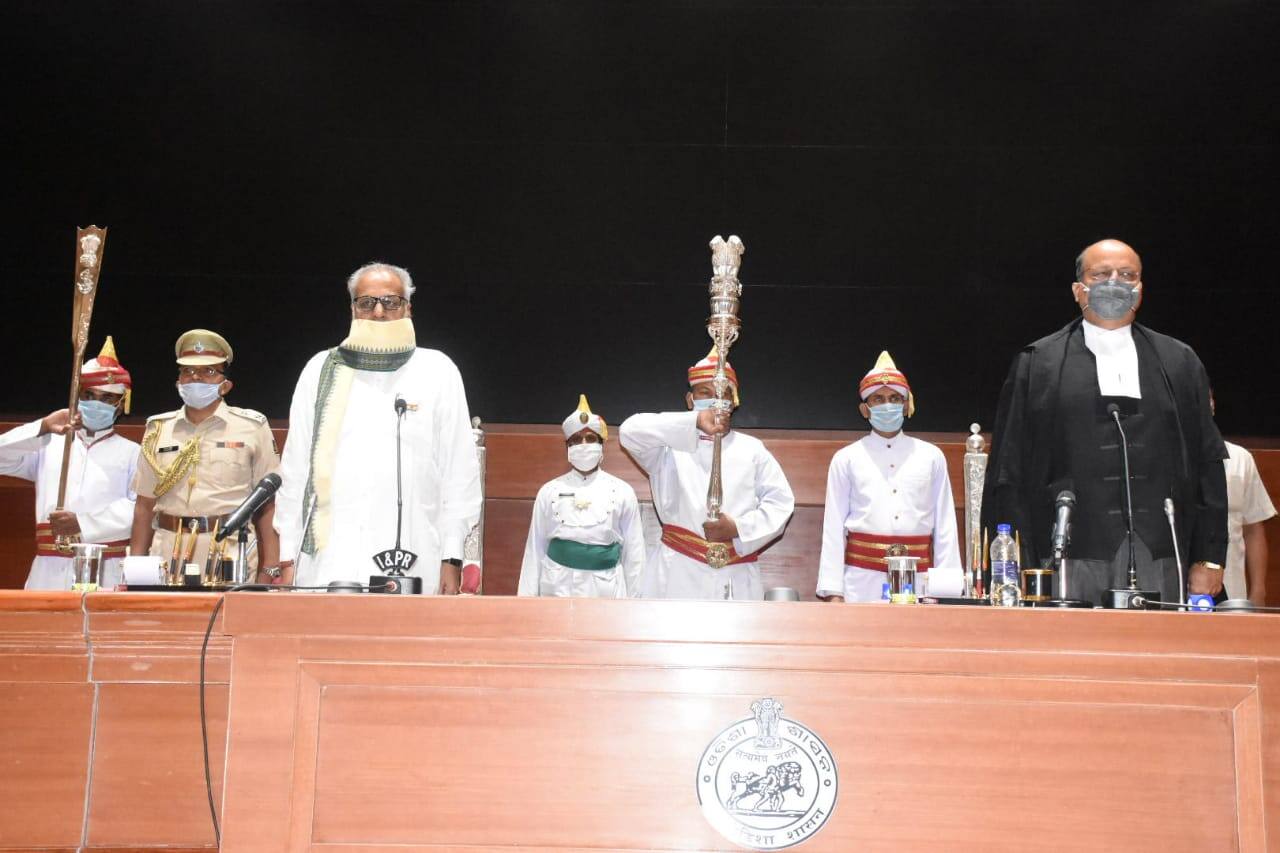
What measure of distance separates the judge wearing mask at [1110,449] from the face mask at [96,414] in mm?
3612

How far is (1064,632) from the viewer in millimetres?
1674

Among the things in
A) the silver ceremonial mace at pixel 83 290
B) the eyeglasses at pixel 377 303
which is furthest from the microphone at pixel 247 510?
the silver ceremonial mace at pixel 83 290

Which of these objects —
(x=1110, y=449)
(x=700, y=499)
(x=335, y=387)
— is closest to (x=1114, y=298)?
(x=1110, y=449)

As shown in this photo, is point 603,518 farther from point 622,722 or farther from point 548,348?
point 622,722

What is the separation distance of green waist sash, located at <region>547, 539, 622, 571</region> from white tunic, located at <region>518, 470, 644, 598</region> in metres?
0.02

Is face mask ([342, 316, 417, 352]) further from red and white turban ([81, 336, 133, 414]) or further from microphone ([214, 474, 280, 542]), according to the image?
red and white turban ([81, 336, 133, 414])

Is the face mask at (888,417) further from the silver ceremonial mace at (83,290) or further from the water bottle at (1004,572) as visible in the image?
the silver ceremonial mace at (83,290)

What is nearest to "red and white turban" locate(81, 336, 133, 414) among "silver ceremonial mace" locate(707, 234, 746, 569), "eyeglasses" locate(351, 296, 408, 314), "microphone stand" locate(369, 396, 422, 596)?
"eyeglasses" locate(351, 296, 408, 314)

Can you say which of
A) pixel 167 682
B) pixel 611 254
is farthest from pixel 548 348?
pixel 167 682

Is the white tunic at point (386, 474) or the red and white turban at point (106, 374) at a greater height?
the red and white turban at point (106, 374)

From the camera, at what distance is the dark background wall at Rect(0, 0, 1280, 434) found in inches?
205

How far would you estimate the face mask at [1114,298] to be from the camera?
118 inches

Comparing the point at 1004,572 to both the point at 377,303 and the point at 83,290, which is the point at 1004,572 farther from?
the point at 83,290

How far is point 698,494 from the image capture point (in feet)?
13.9
